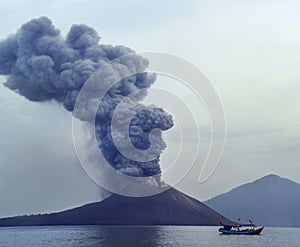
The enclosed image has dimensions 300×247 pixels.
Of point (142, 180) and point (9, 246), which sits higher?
point (142, 180)

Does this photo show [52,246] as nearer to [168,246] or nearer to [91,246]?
[91,246]

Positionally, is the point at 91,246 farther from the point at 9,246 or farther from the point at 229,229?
the point at 229,229

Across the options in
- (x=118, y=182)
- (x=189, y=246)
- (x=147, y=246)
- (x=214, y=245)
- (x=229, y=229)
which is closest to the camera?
(x=147, y=246)

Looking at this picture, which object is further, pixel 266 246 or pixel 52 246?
pixel 266 246

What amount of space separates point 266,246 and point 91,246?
35.1 metres

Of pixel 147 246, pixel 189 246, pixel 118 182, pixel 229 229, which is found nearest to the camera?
pixel 147 246

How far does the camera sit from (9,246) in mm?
95875

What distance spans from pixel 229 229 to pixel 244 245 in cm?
5393

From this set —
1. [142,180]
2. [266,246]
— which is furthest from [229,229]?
[266,246]

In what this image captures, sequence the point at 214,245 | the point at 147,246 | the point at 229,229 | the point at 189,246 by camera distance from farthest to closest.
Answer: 1. the point at 229,229
2. the point at 214,245
3. the point at 189,246
4. the point at 147,246

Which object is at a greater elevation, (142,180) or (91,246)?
(142,180)

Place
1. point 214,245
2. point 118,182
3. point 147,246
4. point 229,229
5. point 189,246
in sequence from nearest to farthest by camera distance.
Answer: point 147,246 < point 189,246 < point 214,245 < point 229,229 < point 118,182

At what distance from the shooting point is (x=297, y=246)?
335 ft

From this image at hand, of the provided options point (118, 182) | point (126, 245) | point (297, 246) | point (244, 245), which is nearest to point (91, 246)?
point (126, 245)
